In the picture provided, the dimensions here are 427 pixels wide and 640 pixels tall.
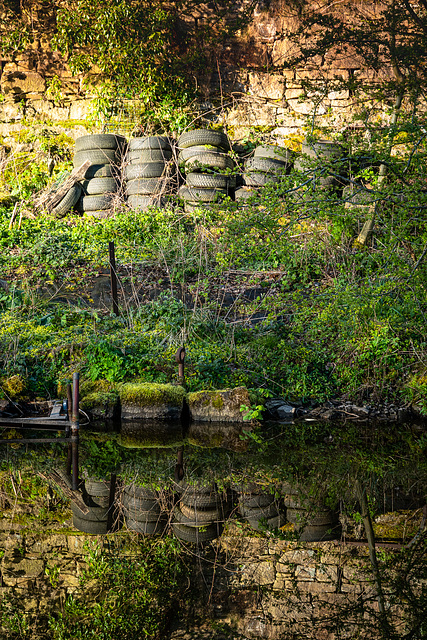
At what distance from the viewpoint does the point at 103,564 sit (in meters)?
3.66

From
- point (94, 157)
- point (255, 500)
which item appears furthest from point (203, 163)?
point (255, 500)

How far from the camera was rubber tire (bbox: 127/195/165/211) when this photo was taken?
1311cm

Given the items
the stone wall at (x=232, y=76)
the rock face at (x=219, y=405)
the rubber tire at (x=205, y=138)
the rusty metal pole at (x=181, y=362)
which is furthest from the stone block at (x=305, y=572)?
the stone wall at (x=232, y=76)

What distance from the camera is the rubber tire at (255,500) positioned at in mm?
4711

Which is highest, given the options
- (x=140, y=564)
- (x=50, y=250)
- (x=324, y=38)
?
(x=324, y=38)

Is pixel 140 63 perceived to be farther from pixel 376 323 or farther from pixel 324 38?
pixel 376 323

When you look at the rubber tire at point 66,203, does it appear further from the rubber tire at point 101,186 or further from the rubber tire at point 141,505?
the rubber tire at point 141,505

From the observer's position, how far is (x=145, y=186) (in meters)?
13.4

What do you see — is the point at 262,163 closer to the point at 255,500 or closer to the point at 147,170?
the point at 147,170

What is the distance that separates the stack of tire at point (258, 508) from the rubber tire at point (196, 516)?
20cm

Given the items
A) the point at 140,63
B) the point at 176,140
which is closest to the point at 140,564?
the point at 176,140

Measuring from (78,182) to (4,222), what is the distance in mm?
1894

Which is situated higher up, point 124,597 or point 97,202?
point 124,597

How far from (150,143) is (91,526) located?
10.9 metres
